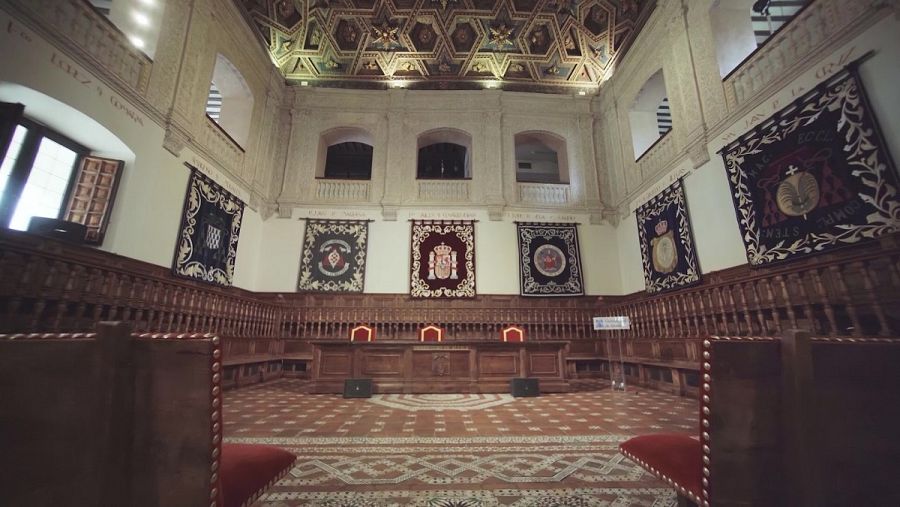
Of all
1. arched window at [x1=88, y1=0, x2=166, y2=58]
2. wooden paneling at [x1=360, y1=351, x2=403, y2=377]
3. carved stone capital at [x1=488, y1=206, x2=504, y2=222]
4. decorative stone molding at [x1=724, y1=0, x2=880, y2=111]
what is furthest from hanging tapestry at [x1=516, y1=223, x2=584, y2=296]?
arched window at [x1=88, y1=0, x2=166, y2=58]

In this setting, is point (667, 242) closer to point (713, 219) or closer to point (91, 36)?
point (713, 219)

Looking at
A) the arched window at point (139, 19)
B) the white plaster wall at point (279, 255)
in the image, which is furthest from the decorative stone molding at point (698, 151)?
the arched window at point (139, 19)

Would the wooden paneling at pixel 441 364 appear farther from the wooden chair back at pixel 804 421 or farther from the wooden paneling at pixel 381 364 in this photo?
the wooden chair back at pixel 804 421

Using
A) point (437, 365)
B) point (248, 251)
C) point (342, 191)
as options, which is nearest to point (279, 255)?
point (248, 251)

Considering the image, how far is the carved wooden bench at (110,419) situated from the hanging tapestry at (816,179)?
5.24 metres

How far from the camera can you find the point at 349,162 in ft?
33.4

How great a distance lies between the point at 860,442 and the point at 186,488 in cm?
169

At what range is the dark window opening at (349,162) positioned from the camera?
32.4 feet

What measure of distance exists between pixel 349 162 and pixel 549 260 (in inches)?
274

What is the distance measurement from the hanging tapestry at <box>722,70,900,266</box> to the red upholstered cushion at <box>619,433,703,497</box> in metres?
3.76

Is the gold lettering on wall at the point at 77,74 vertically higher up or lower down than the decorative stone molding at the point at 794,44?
lower down

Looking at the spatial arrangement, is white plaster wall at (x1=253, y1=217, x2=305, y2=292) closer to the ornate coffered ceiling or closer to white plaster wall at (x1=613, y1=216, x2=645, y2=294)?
the ornate coffered ceiling

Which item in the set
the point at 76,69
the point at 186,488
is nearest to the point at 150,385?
the point at 186,488

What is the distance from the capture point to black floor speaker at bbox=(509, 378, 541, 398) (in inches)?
172
